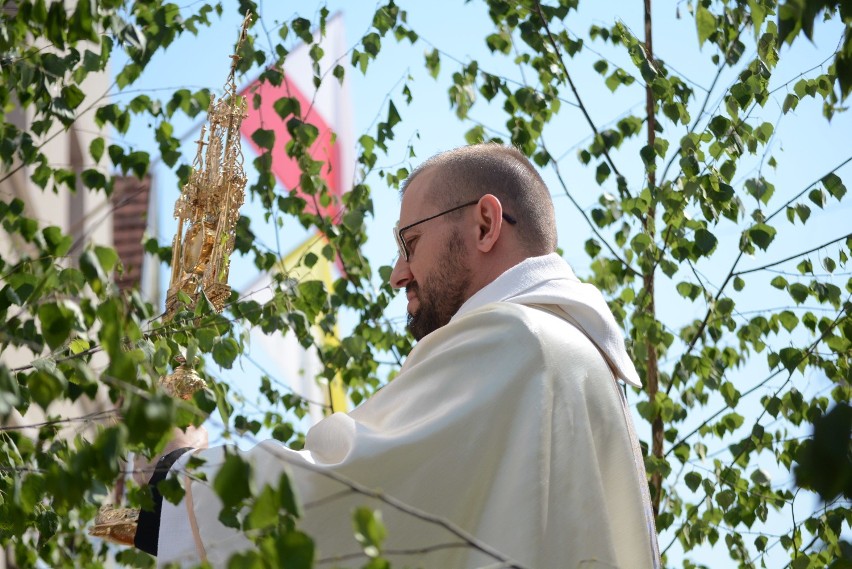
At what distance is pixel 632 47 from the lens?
5945 mm

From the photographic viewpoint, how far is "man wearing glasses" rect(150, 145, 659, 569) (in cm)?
305

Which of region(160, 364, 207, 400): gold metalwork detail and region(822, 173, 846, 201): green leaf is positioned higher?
region(822, 173, 846, 201): green leaf

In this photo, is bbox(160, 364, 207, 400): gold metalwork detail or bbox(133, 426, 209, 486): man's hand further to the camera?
bbox(160, 364, 207, 400): gold metalwork detail

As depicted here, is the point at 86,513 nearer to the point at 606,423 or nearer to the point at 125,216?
the point at 606,423

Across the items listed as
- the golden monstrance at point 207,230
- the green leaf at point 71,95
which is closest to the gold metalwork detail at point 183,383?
the golden monstrance at point 207,230

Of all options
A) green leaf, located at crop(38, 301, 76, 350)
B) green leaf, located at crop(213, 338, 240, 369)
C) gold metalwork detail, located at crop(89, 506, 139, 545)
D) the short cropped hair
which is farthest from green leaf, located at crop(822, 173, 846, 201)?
green leaf, located at crop(38, 301, 76, 350)

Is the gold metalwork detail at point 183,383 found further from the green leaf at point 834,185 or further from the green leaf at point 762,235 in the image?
the green leaf at point 834,185

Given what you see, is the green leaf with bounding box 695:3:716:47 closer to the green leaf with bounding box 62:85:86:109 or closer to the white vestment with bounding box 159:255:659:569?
the green leaf with bounding box 62:85:86:109

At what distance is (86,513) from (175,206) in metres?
1.90

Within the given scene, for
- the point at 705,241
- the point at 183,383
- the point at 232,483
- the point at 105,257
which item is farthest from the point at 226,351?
the point at 232,483

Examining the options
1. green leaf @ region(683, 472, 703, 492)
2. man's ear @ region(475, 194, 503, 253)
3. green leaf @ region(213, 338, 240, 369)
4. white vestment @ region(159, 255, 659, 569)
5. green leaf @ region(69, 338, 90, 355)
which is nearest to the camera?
white vestment @ region(159, 255, 659, 569)

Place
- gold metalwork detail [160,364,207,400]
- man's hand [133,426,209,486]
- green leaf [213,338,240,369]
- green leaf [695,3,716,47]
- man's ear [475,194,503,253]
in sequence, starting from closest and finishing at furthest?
man's hand [133,426,209,486] < gold metalwork detail [160,364,207,400] < man's ear [475,194,503,253] < green leaf [213,338,240,369] < green leaf [695,3,716,47]

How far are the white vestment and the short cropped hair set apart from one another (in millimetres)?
660

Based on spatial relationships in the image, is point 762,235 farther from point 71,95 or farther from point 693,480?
point 71,95
